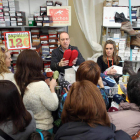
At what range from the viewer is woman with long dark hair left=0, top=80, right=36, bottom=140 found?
66 cm

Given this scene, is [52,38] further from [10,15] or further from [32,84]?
[32,84]

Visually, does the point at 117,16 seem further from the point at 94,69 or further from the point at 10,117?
the point at 10,117

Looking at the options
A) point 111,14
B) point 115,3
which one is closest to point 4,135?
point 111,14

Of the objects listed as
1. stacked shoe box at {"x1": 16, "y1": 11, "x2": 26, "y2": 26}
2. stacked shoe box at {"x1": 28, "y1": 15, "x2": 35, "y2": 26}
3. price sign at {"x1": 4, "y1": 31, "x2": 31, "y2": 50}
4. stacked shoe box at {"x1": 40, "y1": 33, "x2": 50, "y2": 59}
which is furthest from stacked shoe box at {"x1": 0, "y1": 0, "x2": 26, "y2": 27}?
price sign at {"x1": 4, "y1": 31, "x2": 31, "y2": 50}

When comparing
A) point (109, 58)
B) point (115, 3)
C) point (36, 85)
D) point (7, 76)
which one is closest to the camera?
point (36, 85)

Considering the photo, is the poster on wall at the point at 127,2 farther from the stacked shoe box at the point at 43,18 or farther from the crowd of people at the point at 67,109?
the crowd of people at the point at 67,109

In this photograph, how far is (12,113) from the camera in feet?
2.28

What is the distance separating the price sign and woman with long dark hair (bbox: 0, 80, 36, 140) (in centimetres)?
129

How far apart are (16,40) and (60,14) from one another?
3.35 feet

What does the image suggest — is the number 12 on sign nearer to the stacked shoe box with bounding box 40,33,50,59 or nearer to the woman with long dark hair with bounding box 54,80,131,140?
the stacked shoe box with bounding box 40,33,50,59

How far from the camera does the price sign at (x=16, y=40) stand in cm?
182

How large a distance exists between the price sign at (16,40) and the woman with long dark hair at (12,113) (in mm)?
1285

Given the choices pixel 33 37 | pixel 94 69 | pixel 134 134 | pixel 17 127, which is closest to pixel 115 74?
pixel 94 69

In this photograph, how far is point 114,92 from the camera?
1224mm
